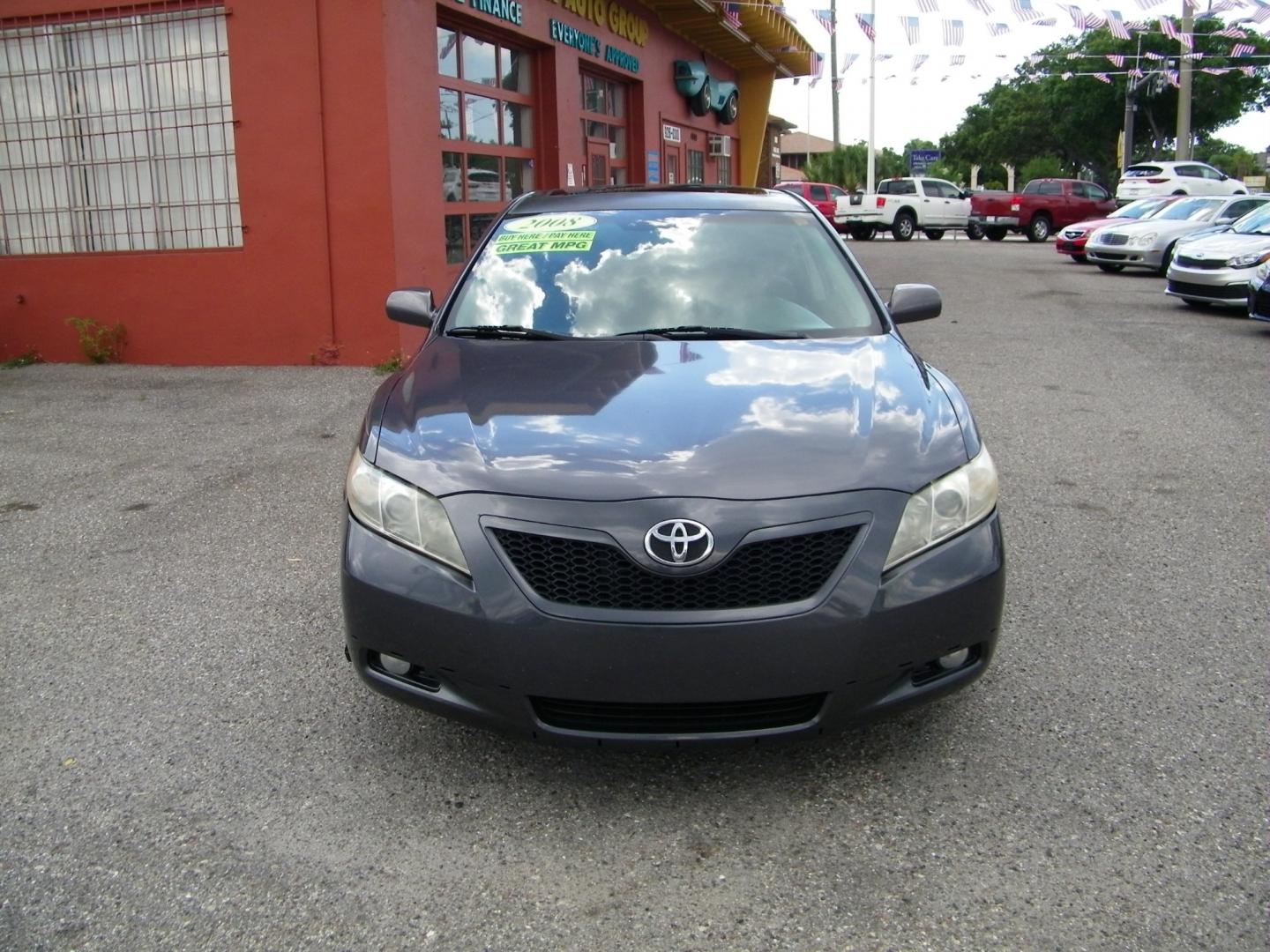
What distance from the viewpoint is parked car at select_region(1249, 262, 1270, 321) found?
38.7 feet

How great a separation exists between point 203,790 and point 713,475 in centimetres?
166

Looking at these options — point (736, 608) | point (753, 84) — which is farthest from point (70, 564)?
point (753, 84)

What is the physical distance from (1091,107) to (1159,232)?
124 ft

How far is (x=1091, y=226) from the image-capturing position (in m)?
22.6

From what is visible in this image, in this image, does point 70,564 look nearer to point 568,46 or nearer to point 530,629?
point 530,629

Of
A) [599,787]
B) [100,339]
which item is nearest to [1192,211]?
[100,339]

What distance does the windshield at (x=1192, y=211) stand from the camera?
20.0 meters

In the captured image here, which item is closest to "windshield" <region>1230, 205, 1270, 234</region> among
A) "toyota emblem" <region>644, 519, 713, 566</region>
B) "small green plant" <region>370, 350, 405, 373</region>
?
"small green plant" <region>370, 350, 405, 373</region>

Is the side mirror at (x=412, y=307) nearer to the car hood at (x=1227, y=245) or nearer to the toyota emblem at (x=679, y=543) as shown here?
the toyota emblem at (x=679, y=543)

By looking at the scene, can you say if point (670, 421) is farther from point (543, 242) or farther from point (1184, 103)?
point (1184, 103)

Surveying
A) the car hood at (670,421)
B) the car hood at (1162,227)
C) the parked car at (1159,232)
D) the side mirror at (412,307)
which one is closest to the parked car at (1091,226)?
the parked car at (1159,232)

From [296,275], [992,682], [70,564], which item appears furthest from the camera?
[296,275]

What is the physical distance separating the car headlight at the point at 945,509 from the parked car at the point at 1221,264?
38.6ft

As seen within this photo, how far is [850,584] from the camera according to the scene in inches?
114
